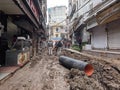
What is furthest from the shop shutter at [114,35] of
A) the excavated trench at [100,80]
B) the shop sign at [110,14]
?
the excavated trench at [100,80]

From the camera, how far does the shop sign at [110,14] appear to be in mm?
14195

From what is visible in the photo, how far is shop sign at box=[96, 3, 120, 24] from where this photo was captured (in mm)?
14195

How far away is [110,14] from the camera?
15.2 m

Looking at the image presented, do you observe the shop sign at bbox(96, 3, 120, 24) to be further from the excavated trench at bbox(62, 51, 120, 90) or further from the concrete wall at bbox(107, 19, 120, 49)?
the excavated trench at bbox(62, 51, 120, 90)

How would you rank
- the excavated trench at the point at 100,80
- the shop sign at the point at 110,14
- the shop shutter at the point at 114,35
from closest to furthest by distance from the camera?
the excavated trench at the point at 100,80 < the shop sign at the point at 110,14 < the shop shutter at the point at 114,35

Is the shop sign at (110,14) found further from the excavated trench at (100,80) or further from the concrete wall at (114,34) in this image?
the excavated trench at (100,80)

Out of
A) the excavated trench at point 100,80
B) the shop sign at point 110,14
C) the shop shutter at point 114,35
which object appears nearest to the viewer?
the excavated trench at point 100,80

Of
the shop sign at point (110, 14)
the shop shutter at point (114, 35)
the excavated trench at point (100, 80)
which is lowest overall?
the excavated trench at point (100, 80)

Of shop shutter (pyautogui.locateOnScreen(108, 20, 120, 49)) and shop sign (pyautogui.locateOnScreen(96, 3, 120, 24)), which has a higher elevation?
shop sign (pyautogui.locateOnScreen(96, 3, 120, 24))

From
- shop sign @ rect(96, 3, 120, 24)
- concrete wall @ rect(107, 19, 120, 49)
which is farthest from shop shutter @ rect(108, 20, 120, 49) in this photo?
shop sign @ rect(96, 3, 120, 24)

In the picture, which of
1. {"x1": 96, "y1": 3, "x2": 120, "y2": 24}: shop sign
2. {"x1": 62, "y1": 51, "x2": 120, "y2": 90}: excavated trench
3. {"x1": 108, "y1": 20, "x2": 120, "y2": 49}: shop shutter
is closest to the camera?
{"x1": 62, "y1": 51, "x2": 120, "y2": 90}: excavated trench

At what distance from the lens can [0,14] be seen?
14.4 m

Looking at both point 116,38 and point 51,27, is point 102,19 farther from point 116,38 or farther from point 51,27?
point 51,27

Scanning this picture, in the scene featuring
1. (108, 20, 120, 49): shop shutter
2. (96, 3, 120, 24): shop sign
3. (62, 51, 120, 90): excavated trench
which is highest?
(96, 3, 120, 24): shop sign
